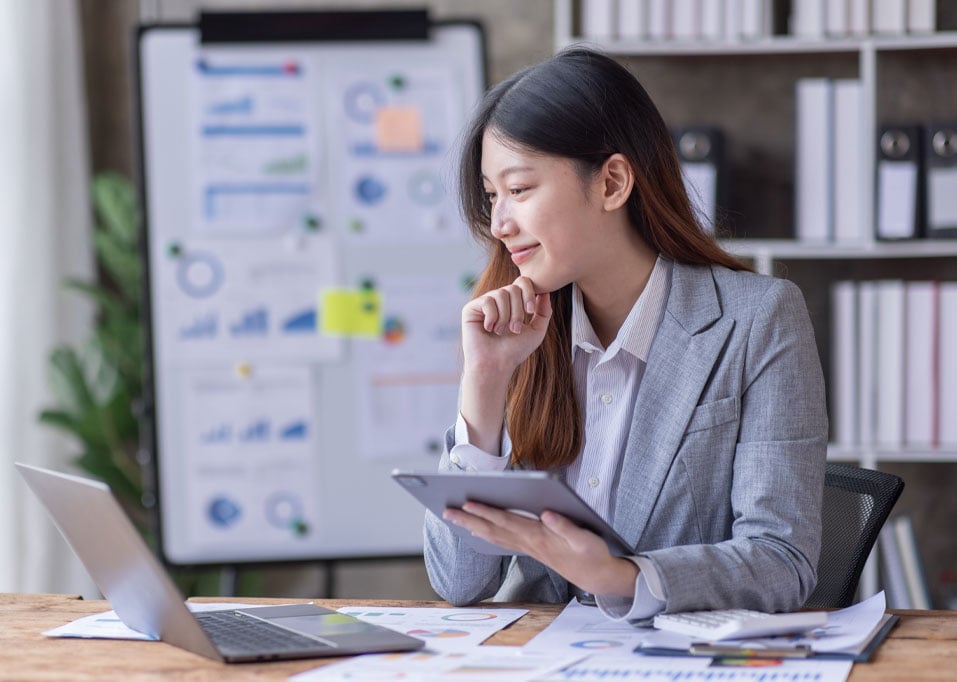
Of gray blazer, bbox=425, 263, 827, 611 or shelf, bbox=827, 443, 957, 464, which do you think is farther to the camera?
shelf, bbox=827, 443, 957, 464

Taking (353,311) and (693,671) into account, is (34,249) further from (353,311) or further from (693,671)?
(693,671)

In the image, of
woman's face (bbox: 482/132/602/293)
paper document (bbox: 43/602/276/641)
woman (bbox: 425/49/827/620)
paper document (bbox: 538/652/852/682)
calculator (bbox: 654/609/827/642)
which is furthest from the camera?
woman's face (bbox: 482/132/602/293)

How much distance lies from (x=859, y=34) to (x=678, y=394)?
5.54 feet

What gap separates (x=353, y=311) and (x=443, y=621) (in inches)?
61.2

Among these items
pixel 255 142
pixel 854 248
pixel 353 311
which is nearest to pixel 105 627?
pixel 353 311

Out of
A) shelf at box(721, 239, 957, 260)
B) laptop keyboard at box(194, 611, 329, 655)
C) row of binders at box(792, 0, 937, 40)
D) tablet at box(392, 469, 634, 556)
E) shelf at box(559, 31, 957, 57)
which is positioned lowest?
laptop keyboard at box(194, 611, 329, 655)

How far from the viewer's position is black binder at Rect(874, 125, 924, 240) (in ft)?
9.29

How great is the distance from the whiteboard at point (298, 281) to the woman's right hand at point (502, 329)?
1.25 meters

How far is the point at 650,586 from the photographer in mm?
1283

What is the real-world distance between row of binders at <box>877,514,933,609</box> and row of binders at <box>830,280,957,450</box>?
0.70ft

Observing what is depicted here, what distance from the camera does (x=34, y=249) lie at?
10.4 feet

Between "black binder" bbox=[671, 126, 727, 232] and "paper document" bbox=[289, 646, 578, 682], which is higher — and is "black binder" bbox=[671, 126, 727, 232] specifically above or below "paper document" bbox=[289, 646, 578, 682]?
above

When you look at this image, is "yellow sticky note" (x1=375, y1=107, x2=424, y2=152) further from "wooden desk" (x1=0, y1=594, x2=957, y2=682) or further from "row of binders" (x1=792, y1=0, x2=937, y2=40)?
"wooden desk" (x1=0, y1=594, x2=957, y2=682)

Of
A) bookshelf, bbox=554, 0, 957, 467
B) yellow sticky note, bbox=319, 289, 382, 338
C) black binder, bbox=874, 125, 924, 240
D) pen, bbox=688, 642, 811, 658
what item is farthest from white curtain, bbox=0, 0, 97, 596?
pen, bbox=688, 642, 811, 658
